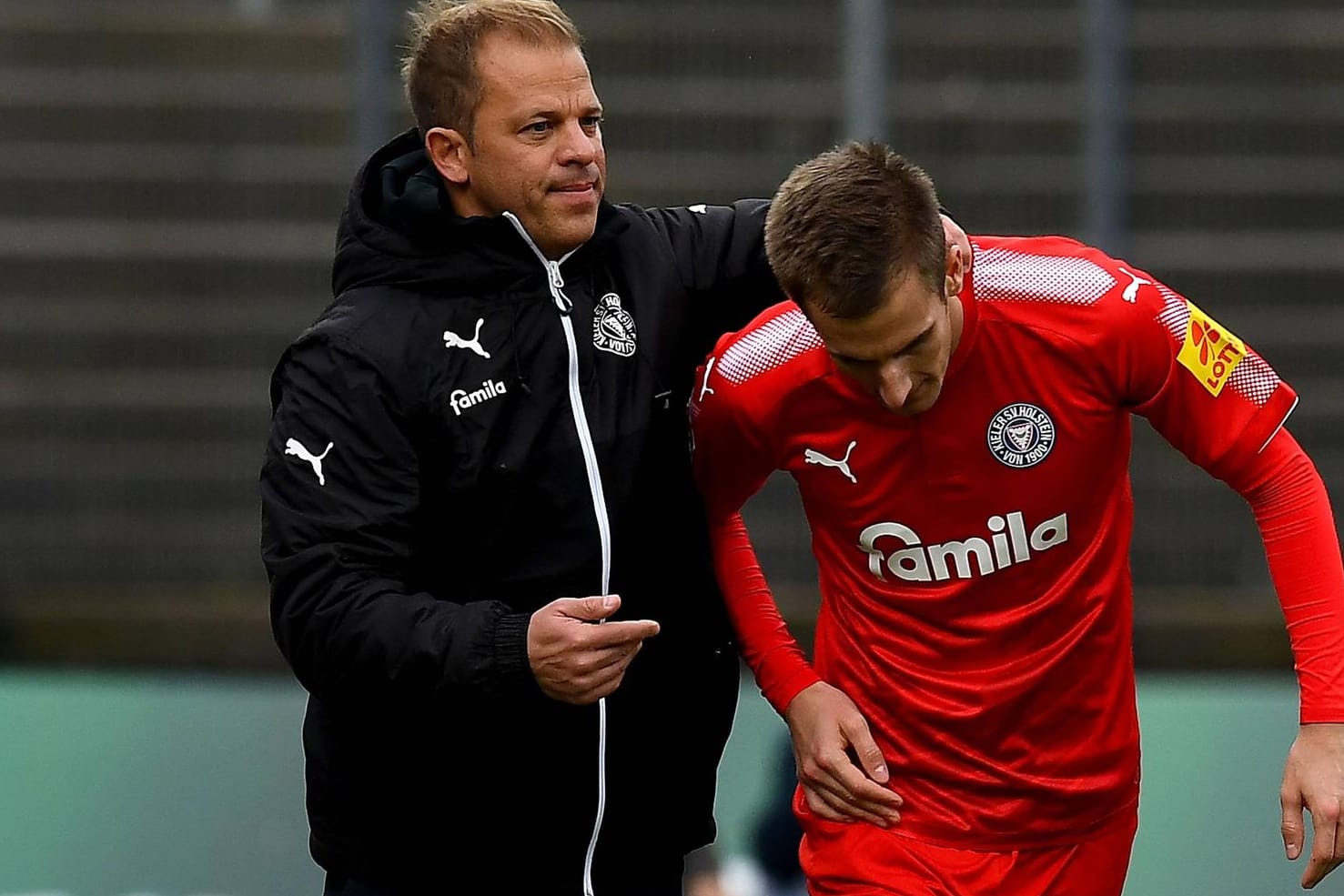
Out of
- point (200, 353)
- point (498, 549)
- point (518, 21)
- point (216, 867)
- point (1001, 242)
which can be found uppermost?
point (518, 21)

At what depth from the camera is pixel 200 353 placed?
26.2 ft

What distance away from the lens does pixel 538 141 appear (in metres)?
3.15

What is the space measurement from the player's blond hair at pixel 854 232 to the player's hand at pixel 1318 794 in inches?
33.3

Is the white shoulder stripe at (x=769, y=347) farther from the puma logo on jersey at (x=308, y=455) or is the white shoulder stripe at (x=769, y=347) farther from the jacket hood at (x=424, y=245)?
the puma logo on jersey at (x=308, y=455)

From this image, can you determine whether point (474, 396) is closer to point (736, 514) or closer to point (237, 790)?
point (736, 514)

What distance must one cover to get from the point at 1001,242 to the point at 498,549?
3.08 ft

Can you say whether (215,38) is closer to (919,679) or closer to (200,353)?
(200,353)

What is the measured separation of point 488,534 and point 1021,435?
0.84 metres

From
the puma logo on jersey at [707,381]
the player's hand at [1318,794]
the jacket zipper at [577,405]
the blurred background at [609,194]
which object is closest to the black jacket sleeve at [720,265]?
the puma logo on jersey at [707,381]

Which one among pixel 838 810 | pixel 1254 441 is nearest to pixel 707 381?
pixel 838 810

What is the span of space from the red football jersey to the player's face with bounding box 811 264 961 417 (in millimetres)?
162

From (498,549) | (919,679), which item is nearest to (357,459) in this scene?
(498,549)

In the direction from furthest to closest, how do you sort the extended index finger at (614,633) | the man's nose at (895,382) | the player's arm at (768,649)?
the player's arm at (768,649), the man's nose at (895,382), the extended index finger at (614,633)

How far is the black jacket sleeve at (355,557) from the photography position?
289 cm
